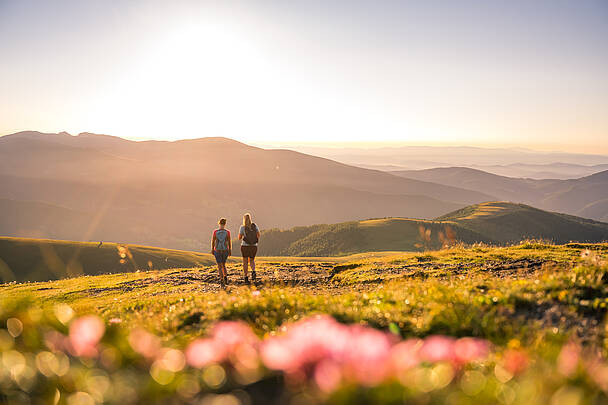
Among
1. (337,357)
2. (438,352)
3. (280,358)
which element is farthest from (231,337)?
(438,352)

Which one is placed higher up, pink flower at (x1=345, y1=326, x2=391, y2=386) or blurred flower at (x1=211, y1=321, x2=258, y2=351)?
pink flower at (x1=345, y1=326, x2=391, y2=386)

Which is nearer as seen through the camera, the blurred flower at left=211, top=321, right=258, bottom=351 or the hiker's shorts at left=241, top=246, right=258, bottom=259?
the blurred flower at left=211, top=321, right=258, bottom=351

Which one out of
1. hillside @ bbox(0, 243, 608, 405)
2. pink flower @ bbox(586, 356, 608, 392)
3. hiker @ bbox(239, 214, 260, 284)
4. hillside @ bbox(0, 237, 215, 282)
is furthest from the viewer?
hillside @ bbox(0, 237, 215, 282)

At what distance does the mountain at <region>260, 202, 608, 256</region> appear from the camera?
77812 millimetres

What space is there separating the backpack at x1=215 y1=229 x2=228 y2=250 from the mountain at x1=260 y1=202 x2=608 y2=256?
50976 mm

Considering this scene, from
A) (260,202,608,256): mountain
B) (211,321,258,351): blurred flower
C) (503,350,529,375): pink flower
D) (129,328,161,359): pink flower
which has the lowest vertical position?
(260,202,608,256): mountain

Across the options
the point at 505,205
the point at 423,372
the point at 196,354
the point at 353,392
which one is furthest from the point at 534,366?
the point at 505,205

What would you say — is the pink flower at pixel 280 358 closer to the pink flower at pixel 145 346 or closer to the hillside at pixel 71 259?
the pink flower at pixel 145 346

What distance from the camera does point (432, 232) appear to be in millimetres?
79375

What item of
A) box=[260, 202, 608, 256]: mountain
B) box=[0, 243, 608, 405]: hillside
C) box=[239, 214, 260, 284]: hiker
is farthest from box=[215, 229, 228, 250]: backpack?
box=[260, 202, 608, 256]: mountain

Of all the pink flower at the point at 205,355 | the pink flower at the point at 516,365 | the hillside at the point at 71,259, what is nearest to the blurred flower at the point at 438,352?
the pink flower at the point at 516,365

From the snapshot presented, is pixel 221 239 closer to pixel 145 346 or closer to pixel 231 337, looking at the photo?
pixel 145 346

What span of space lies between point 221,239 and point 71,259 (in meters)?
51.5

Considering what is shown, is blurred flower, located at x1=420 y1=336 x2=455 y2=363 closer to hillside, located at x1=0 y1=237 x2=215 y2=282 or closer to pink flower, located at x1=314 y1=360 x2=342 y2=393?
pink flower, located at x1=314 y1=360 x2=342 y2=393
